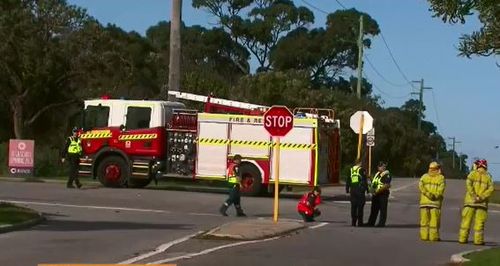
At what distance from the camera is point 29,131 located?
4900 centimetres

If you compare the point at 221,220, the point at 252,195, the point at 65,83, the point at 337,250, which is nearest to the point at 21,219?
the point at 221,220

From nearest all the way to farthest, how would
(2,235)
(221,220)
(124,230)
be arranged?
(2,235), (124,230), (221,220)

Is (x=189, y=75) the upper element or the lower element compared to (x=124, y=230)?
upper

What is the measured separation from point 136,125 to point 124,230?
11.9 metres

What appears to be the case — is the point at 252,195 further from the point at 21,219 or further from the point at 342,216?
the point at 21,219

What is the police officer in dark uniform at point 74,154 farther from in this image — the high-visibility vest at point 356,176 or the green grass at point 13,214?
the high-visibility vest at point 356,176

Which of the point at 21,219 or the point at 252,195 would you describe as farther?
the point at 252,195

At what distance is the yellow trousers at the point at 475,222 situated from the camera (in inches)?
674

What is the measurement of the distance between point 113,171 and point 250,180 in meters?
4.81

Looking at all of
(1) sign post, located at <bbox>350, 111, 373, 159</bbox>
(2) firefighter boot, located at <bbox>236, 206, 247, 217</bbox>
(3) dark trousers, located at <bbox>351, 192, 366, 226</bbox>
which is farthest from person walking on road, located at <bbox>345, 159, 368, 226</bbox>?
(1) sign post, located at <bbox>350, 111, 373, 159</bbox>

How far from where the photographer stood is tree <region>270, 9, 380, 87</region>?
7169 centimetres

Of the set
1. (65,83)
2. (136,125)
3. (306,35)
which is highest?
(306,35)

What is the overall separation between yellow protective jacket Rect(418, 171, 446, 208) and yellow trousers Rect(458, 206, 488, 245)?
58 cm

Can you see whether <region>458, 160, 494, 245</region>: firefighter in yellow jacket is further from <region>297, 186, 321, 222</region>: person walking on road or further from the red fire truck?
the red fire truck
